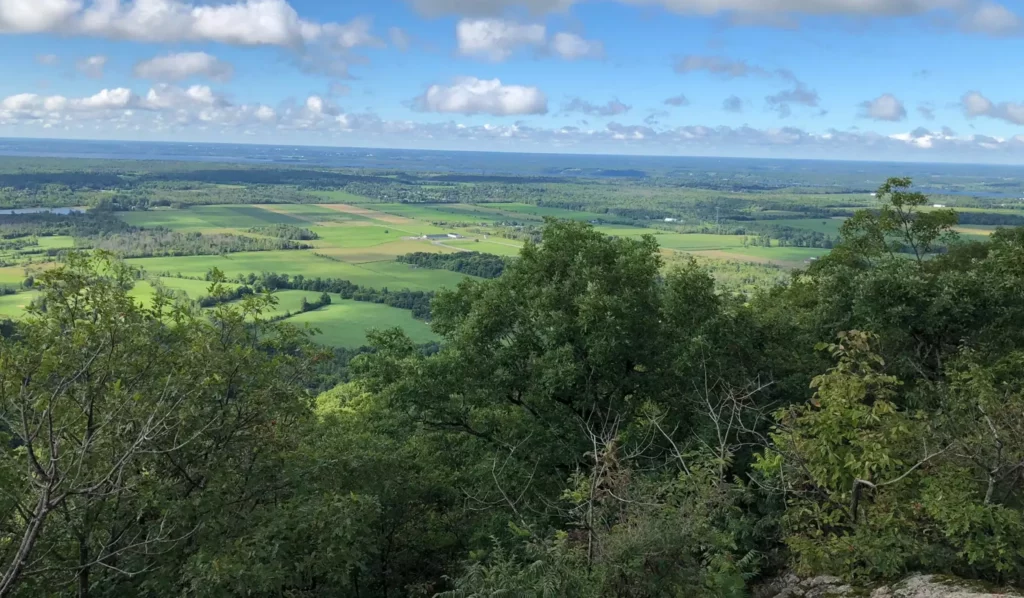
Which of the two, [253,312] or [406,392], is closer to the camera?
[253,312]

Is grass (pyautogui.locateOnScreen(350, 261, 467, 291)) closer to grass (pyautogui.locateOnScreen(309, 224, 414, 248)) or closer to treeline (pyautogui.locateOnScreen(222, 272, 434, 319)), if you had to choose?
treeline (pyautogui.locateOnScreen(222, 272, 434, 319))

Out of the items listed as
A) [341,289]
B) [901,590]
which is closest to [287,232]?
[341,289]

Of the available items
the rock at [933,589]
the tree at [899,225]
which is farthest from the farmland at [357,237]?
the rock at [933,589]

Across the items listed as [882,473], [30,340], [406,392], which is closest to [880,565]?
[882,473]

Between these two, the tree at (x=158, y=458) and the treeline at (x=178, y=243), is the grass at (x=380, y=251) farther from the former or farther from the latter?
the tree at (x=158, y=458)

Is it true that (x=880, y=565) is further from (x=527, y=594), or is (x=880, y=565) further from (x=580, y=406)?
(x=580, y=406)

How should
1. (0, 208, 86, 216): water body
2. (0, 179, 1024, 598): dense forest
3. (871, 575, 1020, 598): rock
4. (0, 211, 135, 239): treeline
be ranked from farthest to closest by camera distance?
(0, 208, 86, 216): water body < (0, 211, 135, 239): treeline < (0, 179, 1024, 598): dense forest < (871, 575, 1020, 598): rock

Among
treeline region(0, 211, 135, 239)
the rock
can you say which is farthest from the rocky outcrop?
treeline region(0, 211, 135, 239)
